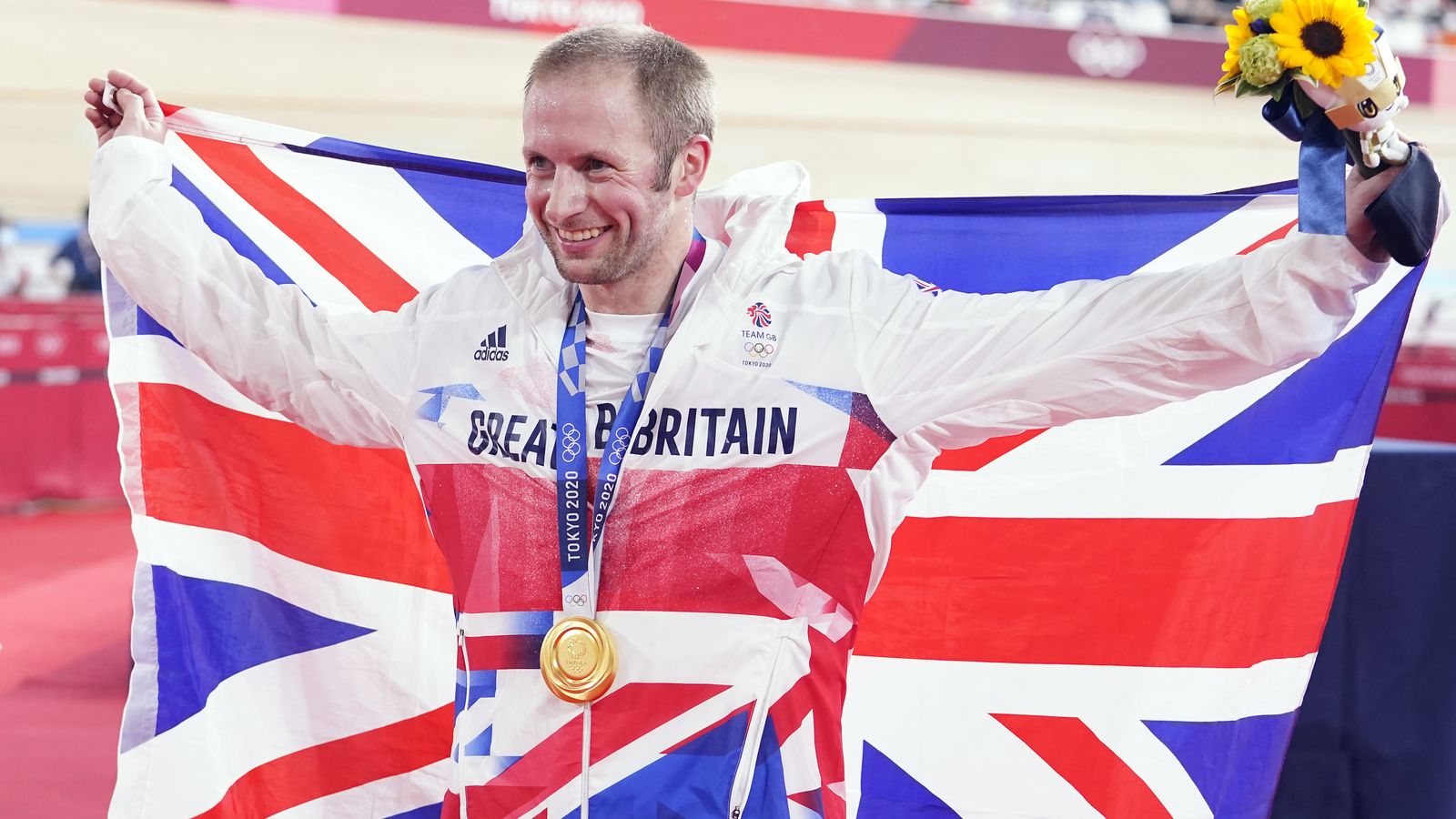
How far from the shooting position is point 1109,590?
2.55m

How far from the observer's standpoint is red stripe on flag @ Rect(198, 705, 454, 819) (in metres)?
2.54

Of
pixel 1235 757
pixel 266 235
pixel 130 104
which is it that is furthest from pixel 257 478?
pixel 1235 757

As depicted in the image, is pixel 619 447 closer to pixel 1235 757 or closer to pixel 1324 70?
pixel 1324 70

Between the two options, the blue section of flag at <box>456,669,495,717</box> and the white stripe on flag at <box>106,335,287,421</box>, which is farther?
the white stripe on flag at <box>106,335,287,421</box>

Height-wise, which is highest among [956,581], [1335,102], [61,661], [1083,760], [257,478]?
[1335,102]

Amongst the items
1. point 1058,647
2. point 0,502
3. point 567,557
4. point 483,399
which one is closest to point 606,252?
point 483,399

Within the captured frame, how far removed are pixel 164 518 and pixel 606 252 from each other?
3.94 feet

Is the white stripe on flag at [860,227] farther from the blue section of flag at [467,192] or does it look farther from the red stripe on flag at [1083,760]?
the red stripe on flag at [1083,760]

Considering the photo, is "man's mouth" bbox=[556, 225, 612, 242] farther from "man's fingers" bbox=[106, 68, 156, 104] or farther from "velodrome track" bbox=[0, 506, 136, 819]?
"velodrome track" bbox=[0, 506, 136, 819]

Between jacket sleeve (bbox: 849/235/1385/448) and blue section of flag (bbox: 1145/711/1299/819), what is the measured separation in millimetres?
936

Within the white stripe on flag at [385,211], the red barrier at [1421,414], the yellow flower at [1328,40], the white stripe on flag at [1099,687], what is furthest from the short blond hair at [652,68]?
the red barrier at [1421,414]

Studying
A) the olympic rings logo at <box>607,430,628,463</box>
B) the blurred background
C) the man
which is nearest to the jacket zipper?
the man

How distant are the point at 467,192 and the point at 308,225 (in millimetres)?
325

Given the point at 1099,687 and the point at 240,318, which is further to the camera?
the point at 1099,687
